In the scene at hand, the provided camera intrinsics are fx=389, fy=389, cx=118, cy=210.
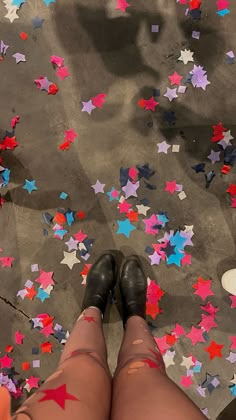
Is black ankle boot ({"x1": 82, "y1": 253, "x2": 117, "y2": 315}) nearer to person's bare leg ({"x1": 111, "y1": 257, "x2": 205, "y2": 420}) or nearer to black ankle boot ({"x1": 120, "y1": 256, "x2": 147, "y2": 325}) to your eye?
black ankle boot ({"x1": 120, "y1": 256, "x2": 147, "y2": 325})

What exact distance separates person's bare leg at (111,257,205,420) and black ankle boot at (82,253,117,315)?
183mm

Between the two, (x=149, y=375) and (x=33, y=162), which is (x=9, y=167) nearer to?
(x=33, y=162)

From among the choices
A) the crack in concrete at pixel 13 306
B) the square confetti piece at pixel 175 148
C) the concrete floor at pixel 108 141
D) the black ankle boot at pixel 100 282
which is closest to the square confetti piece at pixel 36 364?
the concrete floor at pixel 108 141

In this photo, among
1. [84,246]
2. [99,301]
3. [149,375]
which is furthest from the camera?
[84,246]

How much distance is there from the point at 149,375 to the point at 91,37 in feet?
5.51

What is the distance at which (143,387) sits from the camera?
3.66 feet

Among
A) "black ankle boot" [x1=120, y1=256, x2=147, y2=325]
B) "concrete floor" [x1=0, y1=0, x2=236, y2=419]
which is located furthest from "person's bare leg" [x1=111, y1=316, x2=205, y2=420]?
"concrete floor" [x1=0, y1=0, x2=236, y2=419]

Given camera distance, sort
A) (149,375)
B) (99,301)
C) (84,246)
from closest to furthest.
A: (149,375) → (99,301) → (84,246)

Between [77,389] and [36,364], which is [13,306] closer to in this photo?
[36,364]

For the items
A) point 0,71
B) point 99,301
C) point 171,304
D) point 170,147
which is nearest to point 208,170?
point 170,147

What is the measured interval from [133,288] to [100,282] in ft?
0.54

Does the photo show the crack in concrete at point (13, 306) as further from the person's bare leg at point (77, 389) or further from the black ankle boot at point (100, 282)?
the person's bare leg at point (77, 389)

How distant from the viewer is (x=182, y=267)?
194 cm

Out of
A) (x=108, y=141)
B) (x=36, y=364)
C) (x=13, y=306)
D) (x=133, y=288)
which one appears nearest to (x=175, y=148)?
(x=108, y=141)
